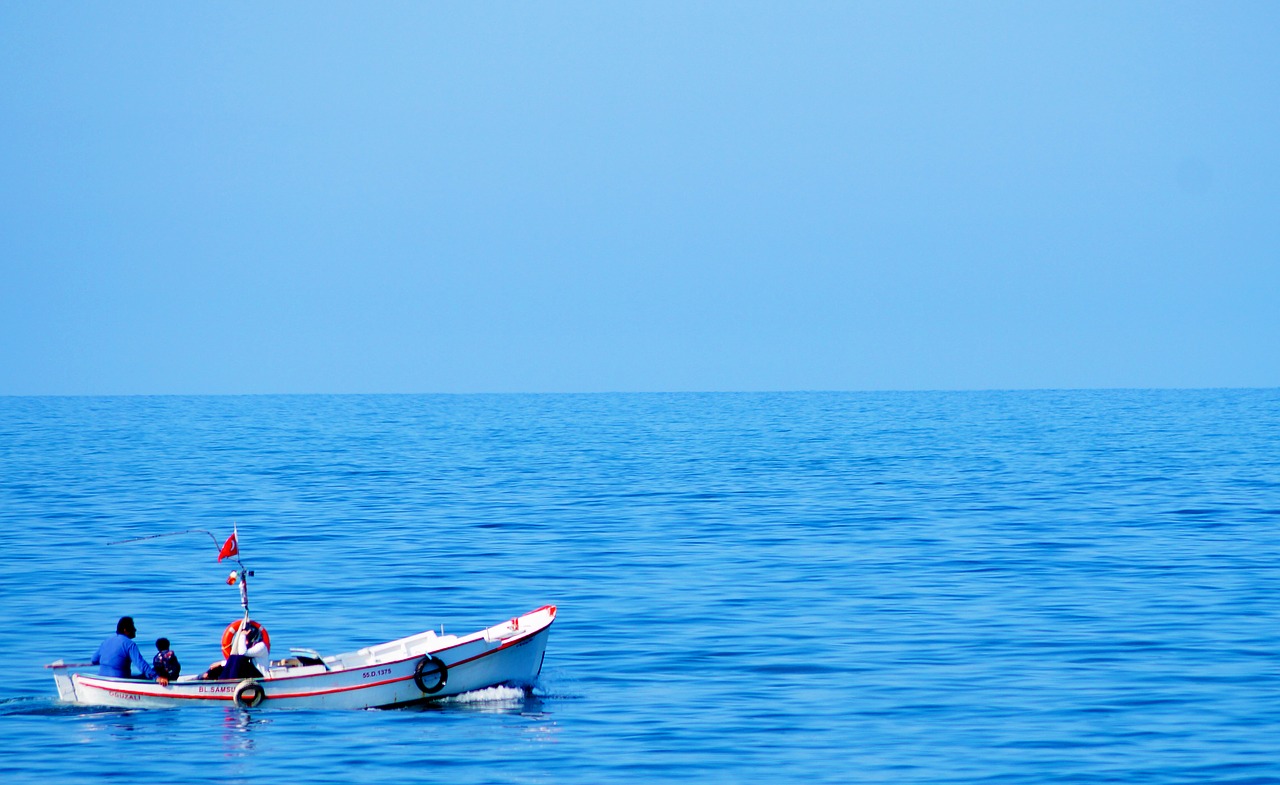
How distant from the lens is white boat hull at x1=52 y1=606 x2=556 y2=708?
1236 inches

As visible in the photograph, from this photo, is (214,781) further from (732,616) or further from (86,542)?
(86,542)

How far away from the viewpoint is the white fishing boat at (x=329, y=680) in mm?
31406

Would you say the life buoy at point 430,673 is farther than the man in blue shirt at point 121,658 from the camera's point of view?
No

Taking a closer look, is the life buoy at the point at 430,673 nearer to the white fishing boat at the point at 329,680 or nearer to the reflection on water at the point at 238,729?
the white fishing boat at the point at 329,680

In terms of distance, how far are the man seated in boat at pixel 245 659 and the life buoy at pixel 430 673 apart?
3069mm

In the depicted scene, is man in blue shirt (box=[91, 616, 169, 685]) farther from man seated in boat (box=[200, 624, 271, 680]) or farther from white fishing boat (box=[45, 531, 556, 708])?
man seated in boat (box=[200, 624, 271, 680])

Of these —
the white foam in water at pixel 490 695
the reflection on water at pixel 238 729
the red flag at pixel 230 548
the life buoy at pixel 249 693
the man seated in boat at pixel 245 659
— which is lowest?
the reflection on water at pixel 238 729

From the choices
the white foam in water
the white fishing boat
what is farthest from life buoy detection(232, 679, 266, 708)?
the white foam in water

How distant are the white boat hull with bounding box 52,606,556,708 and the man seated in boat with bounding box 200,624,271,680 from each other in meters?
0.22

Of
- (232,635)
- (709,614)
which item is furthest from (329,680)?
(709,614)

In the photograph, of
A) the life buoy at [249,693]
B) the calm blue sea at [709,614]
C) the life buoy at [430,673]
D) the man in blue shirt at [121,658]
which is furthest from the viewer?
the man in blue shirt at [121,658]

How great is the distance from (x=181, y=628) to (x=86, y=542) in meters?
19.6

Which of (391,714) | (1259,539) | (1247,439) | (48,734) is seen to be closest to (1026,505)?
(1259,539)

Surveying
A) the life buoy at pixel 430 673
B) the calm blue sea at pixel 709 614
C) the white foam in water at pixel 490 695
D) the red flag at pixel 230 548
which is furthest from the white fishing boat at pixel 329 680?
the red flag at pixel 230 548
